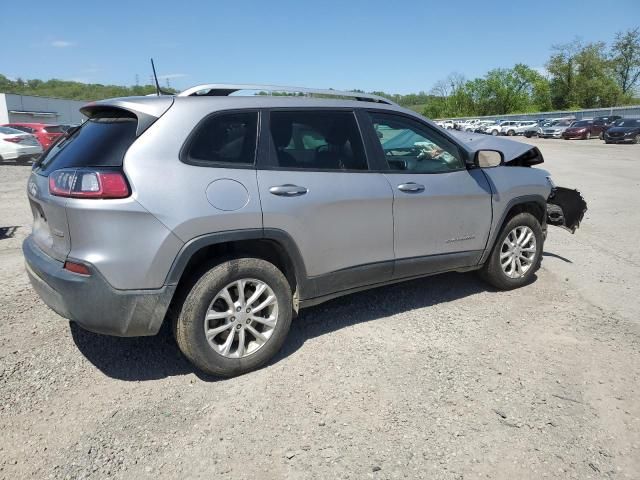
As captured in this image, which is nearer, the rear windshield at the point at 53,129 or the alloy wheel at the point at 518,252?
the alloy wheel at the point at 518,252

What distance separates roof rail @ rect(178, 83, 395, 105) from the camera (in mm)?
3121

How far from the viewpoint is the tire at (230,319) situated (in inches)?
114

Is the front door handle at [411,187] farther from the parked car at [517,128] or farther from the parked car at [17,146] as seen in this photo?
the parked car at [517,128]

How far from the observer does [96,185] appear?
2627 mm

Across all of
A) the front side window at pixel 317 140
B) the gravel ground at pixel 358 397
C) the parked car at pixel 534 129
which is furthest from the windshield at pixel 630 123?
the front side window at pixel 317 140

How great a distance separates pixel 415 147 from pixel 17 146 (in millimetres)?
18506

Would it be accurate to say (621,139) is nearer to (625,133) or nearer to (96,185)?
(625,133)

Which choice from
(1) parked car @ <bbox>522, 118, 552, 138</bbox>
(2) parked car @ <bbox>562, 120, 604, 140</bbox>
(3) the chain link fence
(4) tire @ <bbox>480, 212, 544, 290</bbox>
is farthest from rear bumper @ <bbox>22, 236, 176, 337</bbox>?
(3) the chain link fence

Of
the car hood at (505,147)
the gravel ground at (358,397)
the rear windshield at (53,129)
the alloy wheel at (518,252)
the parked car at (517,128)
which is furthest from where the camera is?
the parked car at (517,128)

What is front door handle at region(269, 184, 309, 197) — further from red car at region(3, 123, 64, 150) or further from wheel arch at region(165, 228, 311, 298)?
red car at region(3, 123, 64, 150)

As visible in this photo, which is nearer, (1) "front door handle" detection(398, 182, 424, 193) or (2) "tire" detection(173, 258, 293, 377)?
(2) "tire" detection(173, 258, 293, 377)

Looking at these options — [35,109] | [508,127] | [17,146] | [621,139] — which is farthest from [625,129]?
[35,109]

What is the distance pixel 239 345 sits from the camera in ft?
10.2

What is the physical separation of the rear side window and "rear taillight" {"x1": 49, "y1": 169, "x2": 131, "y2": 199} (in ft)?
1.25
